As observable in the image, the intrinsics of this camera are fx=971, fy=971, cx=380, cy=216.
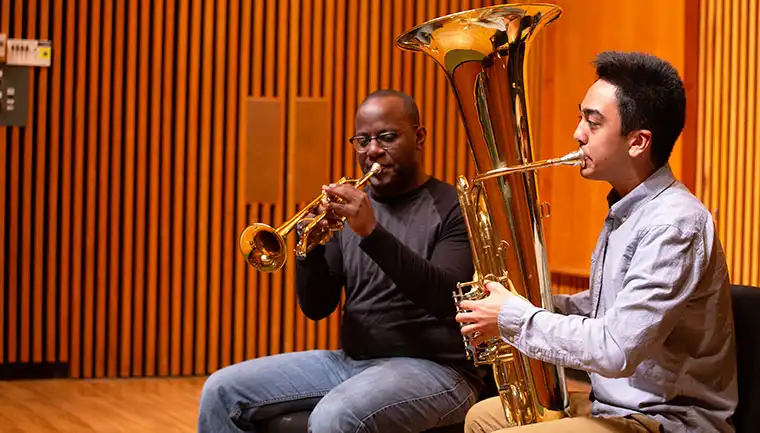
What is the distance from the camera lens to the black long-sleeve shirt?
2.62 m

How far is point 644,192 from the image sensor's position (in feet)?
6.60

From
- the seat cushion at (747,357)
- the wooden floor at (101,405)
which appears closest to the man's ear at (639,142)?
the seat cushion at (747,357)

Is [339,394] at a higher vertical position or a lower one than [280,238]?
lower

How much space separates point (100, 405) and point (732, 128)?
10.3 feet

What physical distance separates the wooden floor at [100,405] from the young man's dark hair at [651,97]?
2.61 m

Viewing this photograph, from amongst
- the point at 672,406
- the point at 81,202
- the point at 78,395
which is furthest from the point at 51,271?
the point at 672,406

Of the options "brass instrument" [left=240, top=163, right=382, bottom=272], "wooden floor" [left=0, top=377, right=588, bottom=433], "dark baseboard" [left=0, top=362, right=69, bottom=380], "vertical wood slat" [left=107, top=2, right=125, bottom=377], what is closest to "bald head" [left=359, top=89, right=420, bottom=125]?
"brass instrument" [left=240, top=163, right=382, bottom=272]

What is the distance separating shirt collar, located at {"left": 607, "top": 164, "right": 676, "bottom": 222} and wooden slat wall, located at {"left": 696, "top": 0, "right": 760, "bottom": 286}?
2.42m

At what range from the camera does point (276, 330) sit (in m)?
5.38

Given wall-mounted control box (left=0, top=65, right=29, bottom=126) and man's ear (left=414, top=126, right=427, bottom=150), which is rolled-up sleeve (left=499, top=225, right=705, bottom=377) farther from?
wall-mounted control box (left=0, top=65, right=29, bottom=126)

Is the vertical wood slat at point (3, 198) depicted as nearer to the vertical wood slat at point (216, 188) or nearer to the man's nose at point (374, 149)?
the vertical wood slat at point (216, 188)

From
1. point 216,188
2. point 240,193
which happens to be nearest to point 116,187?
point 216,188

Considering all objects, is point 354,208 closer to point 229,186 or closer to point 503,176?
point 503,176

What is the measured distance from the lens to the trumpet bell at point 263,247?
280 cm
